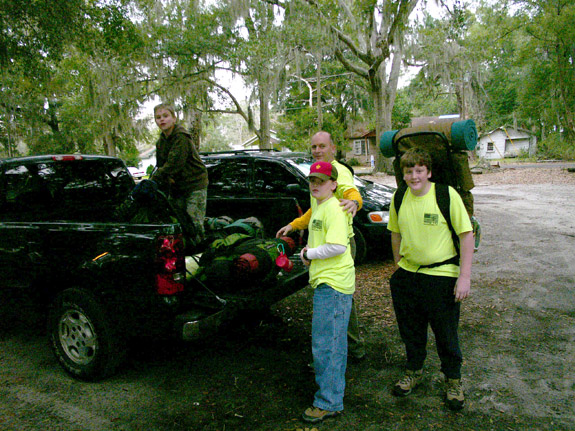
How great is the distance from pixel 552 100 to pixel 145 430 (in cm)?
3149

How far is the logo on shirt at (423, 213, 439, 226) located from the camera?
8.92ft

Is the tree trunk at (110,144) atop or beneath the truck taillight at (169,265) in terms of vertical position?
atop

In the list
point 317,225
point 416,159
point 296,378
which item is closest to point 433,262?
point 416,159

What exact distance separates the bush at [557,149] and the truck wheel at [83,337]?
90.6 ft

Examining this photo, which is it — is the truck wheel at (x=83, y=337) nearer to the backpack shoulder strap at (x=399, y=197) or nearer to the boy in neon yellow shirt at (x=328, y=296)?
the boy in neon yellow shirt at (x=328, y=296)

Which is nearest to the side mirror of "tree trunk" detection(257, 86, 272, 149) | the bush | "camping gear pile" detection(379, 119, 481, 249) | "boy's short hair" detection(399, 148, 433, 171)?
"camping gear pile" detection(379, 119, 481, 249)

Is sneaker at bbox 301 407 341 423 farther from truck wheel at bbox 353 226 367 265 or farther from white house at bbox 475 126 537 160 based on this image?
white house at bbox 475 126 537 160

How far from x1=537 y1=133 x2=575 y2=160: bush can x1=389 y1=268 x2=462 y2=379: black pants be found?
86.6ft

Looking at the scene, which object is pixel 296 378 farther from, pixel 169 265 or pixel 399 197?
pixel 399 197

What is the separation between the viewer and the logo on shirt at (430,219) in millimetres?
2719

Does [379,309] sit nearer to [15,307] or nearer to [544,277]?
[544,277]

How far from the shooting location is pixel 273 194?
21.2 feet

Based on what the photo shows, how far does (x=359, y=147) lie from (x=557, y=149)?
2302cm

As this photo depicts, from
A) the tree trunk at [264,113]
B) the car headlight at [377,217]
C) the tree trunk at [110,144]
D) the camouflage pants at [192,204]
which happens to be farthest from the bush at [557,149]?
the tree trunk at [110,144]
